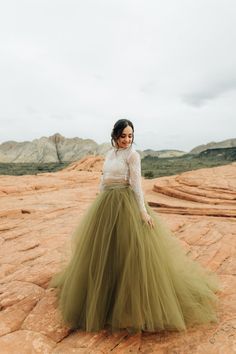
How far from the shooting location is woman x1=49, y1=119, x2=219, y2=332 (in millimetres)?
2686

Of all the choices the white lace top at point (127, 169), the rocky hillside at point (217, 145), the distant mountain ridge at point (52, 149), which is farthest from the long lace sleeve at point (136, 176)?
the rocky hillside at point (217, 145)

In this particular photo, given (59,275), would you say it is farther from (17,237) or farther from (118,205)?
(17,237)

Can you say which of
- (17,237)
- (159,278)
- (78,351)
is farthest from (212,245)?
(17,237)

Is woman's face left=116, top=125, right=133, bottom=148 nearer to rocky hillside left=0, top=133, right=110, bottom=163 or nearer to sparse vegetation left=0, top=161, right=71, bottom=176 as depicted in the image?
sparse vegetation left=0, top=161, right=71, bottom=176

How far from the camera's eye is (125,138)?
2.98m

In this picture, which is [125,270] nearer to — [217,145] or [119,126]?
[119,126]

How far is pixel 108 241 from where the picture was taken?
280cm

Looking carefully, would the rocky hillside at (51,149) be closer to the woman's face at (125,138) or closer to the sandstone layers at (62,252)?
the sandstone layers at (62,252)

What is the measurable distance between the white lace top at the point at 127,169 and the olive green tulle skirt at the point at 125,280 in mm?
78

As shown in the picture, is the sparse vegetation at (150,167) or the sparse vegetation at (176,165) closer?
the sparse vegetation at (176,165)

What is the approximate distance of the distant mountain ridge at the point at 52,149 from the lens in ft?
335

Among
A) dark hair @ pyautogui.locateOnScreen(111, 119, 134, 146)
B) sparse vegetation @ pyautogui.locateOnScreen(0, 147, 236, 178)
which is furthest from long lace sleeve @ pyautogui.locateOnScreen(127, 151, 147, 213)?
sparse vegetation @ pyautogui.locateOnScreen(0, 147, 236, 178)

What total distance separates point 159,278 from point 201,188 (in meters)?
7.54

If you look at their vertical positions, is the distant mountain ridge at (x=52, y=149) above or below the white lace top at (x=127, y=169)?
above
